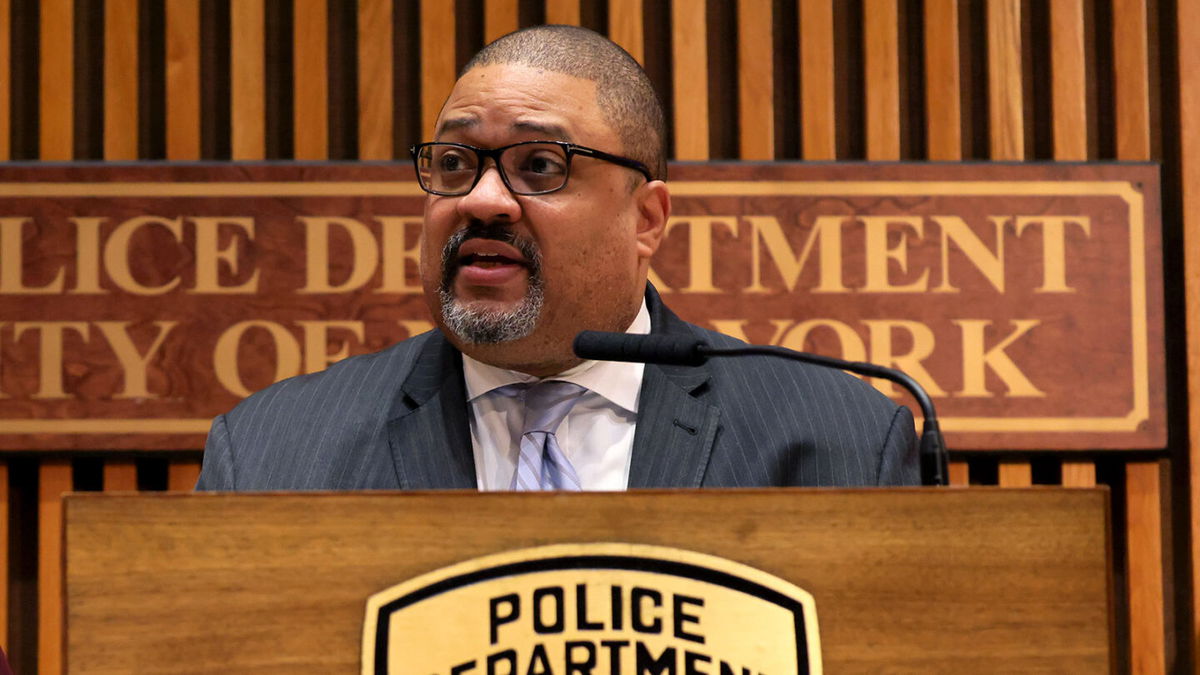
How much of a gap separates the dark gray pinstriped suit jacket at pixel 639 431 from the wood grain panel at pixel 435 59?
3.06ft

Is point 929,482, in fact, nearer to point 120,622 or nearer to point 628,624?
point 628,624

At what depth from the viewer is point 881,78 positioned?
2434 mm

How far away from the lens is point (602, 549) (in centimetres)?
82

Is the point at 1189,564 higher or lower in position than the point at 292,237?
lower

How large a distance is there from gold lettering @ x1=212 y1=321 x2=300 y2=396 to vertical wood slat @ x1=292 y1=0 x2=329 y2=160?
0.36 meters

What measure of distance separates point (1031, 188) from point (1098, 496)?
5.38 ft

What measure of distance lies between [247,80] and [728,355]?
1.78m

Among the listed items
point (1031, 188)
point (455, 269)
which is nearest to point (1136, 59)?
point (1031, 188)

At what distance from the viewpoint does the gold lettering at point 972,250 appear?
2.34m

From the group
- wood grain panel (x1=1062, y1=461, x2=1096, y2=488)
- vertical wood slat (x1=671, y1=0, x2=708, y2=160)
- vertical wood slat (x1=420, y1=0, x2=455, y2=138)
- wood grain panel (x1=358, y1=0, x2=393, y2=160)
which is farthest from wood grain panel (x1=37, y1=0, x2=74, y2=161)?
wood grain panel (x1=1062, y1=461, x2=1096, y2=488)

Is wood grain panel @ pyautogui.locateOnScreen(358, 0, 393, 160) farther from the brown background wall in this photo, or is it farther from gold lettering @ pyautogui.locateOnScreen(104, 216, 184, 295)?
gold lettering @ pyautogui.locateOnScreen(104, 216, 184, 295)

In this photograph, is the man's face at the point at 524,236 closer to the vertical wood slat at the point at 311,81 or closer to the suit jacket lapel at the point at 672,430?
the suit jacket lapel at the point at 672,430

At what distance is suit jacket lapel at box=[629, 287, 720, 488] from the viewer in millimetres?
1365

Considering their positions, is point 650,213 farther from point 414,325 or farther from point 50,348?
point 50,348
